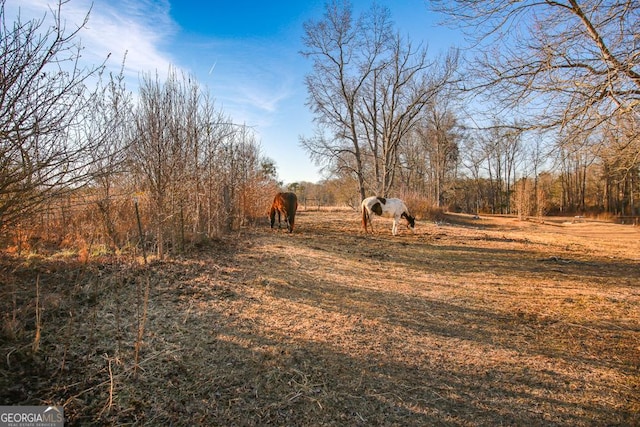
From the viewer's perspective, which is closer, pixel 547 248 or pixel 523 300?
pixel 523 300

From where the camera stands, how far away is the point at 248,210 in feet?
36.4

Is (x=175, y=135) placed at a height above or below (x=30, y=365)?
above

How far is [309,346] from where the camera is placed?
9.84 ft

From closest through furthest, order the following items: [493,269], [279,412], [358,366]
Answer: [279,412] → [358,366] → [493,269]

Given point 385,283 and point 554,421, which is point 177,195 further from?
point 554,421

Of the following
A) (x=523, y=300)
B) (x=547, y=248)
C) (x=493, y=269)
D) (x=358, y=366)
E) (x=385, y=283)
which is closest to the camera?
(x=358, y=366)

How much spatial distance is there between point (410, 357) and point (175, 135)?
17.5 feet

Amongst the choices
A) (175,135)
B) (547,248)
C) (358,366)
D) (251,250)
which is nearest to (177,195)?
(175,135)

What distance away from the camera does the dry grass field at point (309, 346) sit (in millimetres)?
2211

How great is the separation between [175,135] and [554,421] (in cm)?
636

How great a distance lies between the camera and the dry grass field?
221cm

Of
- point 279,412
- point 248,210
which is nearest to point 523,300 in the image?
point 279,412

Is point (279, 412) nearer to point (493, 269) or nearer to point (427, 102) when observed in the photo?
point (493, 269)

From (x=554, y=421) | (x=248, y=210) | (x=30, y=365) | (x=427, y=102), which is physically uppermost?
(x=427, y=102)
